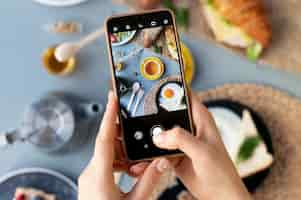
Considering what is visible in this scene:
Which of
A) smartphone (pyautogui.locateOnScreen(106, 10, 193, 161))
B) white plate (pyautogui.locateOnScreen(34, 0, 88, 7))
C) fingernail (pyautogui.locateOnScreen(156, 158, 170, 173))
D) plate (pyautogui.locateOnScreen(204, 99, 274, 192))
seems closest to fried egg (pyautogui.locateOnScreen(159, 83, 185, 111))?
smartphone (pyautogui.locateOnScreen(106, 10, 193, 161))

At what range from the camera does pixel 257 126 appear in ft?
3.76

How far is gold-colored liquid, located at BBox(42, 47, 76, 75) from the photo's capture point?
115 centimetres

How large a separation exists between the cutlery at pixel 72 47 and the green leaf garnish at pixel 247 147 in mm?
418

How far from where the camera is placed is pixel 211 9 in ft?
3.84

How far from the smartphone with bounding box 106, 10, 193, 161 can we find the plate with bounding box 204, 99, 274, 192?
298 mm

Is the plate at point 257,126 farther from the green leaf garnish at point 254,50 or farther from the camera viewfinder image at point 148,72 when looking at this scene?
the camera viewfinder image at point 148,72

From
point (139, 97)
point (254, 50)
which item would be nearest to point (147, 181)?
point (139, 97)

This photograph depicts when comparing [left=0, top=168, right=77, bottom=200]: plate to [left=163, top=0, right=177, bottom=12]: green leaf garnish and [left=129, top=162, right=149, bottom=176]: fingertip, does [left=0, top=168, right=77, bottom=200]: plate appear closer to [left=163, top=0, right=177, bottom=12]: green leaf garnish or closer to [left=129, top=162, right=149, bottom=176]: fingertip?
[left=129, top=162, right=149, bottom=176]: fingertip

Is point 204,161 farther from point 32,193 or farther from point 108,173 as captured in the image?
point 32,193

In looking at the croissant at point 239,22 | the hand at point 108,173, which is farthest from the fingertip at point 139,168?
the croissant at point 239,22

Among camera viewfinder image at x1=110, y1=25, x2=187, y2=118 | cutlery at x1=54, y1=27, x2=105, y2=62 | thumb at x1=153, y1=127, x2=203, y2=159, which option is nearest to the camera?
thumb at x1=153, y1=127, x2=203, y2=159

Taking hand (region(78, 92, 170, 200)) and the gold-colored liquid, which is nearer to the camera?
hand (region(78, 92, 170, 200))

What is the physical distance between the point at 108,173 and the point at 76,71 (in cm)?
47

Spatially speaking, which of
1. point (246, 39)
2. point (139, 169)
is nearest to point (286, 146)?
point (246, 39)
